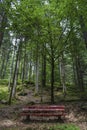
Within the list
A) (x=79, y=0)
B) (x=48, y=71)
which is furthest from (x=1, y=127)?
(x=48, y=71)

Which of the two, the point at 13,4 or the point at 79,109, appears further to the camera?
the point at 13,4

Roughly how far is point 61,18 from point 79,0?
1.92 m

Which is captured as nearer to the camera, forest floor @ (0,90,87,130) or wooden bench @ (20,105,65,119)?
forest floor @ (0,90,87,130)

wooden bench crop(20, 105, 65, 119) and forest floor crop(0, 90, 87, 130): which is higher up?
wooden bench crop(20, 105, 65, 119)

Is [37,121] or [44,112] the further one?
[44,112]

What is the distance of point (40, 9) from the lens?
12.0 m

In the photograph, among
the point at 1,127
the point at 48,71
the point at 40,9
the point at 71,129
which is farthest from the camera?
the point at 48,71

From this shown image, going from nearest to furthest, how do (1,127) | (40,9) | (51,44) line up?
(1,127) → (40,9) → (51,44)

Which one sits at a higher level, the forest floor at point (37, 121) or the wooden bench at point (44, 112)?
the wooden bench at point (44, 112)

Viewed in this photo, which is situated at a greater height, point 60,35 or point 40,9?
point 40,9

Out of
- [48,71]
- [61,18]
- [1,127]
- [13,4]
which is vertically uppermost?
[13,4]

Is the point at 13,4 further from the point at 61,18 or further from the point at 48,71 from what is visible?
the point at 48,71

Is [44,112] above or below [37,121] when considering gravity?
above

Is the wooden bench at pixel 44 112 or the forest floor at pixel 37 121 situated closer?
the forest floor at pixel 37 121
